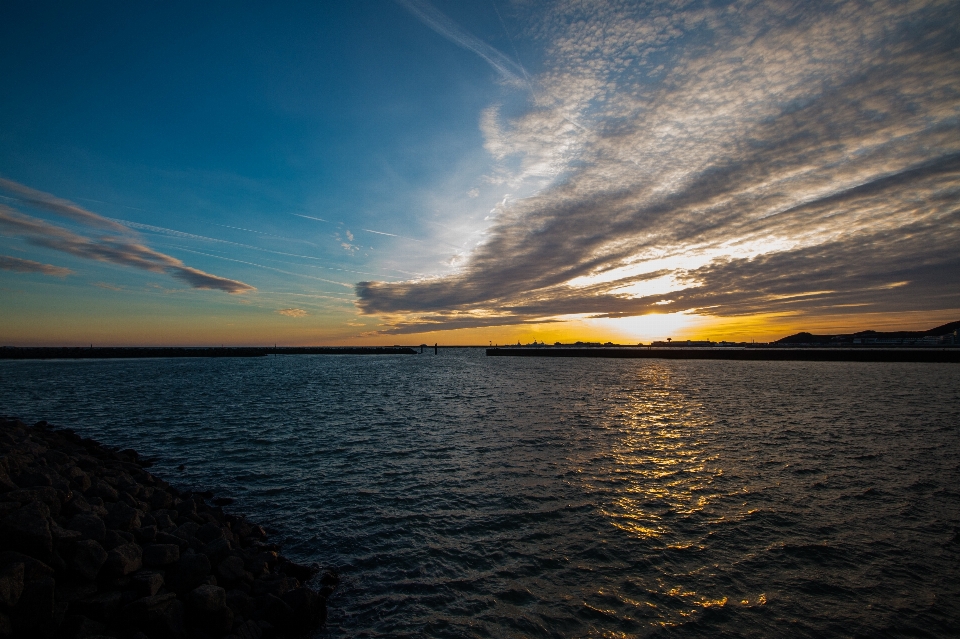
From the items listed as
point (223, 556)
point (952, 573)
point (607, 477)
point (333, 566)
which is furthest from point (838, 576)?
point (223, 556)

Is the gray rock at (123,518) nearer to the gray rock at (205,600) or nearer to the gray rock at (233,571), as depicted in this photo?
the gray rock at (233,571)

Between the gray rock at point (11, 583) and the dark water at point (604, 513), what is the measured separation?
16.3 feet

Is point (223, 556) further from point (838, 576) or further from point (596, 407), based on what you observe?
point (596, 407)

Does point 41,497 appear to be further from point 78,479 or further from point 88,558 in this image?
point 78,479

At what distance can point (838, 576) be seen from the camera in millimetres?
9688

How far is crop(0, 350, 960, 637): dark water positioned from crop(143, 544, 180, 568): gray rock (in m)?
3.38

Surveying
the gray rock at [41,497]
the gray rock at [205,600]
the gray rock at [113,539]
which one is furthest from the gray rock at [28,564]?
the gray rock at [41,497]

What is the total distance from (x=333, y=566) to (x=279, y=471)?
31.4 ft

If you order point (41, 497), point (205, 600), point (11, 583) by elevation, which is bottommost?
point (205, 600)

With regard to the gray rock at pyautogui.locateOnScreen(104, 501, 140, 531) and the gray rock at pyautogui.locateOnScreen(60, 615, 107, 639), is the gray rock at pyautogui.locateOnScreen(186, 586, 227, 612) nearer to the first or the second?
the gray rock at pyautogui.locateOnScreen(60, 615, 107, 639)

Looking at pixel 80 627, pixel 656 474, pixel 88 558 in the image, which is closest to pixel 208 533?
pixel 88 558

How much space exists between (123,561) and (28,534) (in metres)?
1.56

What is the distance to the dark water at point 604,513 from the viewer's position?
8.52 metres

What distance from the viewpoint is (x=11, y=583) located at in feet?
20.7
